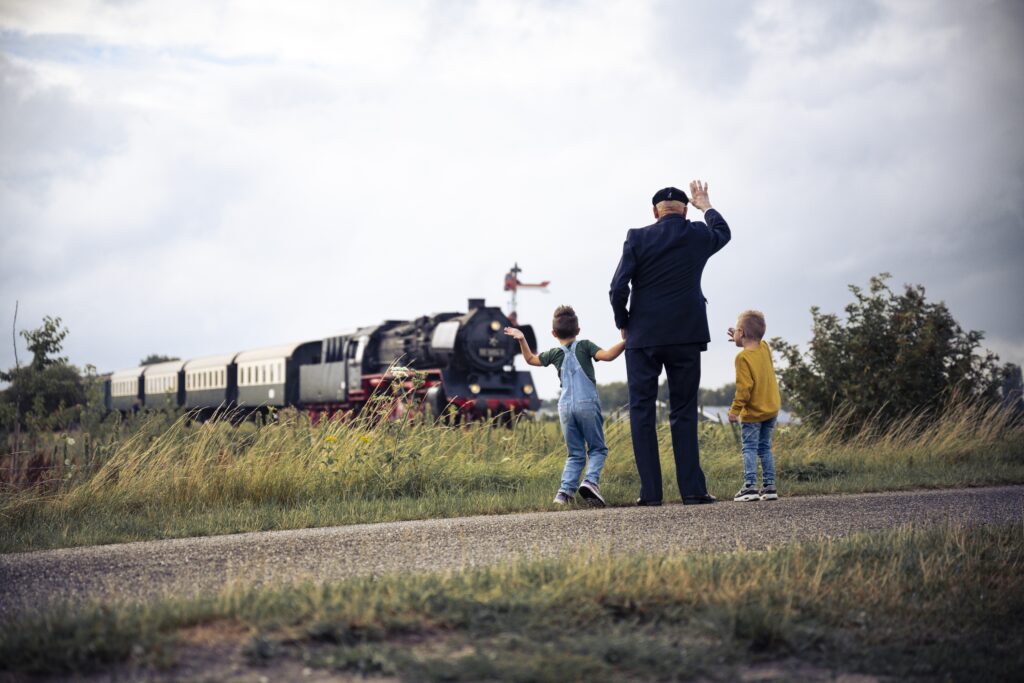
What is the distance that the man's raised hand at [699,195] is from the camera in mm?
Answer: 7433

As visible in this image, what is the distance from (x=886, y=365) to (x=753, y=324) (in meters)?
10.2

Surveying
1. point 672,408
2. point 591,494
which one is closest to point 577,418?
point 591,494

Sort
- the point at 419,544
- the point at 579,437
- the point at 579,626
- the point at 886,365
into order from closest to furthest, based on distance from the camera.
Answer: the point at 579,626 → the point at 419,544 → the point at 579,437 → the point at 886,365

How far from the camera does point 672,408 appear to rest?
714 cm

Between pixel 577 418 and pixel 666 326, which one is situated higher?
pixel 666 326

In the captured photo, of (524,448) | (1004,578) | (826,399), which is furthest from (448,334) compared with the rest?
(1004,578)

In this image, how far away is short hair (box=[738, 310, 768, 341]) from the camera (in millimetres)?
7926

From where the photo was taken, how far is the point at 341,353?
25.7 m

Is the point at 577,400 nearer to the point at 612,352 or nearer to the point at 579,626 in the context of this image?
the point at 612,352

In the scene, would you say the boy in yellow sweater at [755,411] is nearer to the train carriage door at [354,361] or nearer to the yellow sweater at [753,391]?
the yellow sweater at [753,391]

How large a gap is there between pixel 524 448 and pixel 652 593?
8056 millimetres

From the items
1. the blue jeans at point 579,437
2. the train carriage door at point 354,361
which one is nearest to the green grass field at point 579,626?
the blue jeans at point 579,437

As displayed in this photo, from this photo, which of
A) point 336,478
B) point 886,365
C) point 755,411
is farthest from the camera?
point 886,365

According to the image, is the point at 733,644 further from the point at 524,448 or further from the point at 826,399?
the point at 826,399
